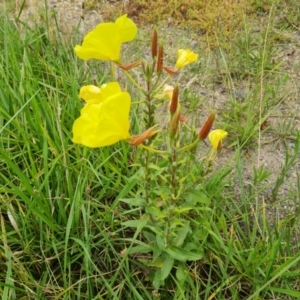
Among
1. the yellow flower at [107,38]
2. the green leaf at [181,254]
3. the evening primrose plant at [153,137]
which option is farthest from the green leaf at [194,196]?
the yellow flower at [107,38]

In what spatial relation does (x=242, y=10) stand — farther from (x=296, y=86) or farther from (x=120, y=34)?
(x=120, y=34)

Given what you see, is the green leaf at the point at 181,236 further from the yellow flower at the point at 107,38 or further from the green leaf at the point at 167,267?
the yellow flower at the point at 107,38

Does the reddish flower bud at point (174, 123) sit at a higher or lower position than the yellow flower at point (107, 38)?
lower

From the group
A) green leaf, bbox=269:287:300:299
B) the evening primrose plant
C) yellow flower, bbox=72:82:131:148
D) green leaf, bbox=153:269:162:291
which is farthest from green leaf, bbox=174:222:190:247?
yellow flower, bbox=72:82:131:148

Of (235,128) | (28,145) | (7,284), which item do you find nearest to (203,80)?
(235,128)

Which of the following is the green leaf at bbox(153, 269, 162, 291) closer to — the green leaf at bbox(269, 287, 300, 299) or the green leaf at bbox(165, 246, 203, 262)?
the green leaf at bbox(165, 246, 203, 262)
